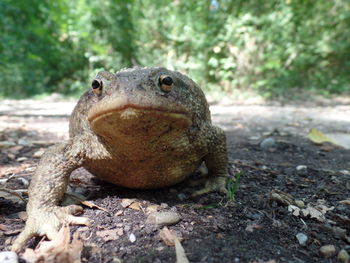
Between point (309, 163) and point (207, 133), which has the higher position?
point (207, 133)

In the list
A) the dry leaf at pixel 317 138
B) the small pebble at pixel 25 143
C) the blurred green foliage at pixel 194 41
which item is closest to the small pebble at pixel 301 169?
the dry leaf at pixel 317 138

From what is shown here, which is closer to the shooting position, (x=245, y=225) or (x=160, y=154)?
(x=245, y=225)

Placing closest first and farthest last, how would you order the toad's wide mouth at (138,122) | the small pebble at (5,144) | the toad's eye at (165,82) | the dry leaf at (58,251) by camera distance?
1. the dry leaf at (58,251)
2. the toad's wide mouth at (138,122)
3. the toad's eye at (165,82)
4. the small pebble at (5,144)

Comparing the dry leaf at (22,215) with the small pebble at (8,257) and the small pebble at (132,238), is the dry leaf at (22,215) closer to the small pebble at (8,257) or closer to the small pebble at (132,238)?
the small pebble at (8,257)

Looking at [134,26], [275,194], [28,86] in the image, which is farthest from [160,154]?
[28,86]

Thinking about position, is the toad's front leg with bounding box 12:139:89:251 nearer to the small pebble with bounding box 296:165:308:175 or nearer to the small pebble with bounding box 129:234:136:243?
the small pebble with bounding box 129:234:136:243

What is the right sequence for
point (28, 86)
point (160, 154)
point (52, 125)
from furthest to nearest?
1. point (28, 86)
2. point (52, 125)
3. point (160, 154)

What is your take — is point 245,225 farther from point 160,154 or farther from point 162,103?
point 162,103

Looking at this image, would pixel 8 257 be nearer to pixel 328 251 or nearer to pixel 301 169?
pixel 328 251
